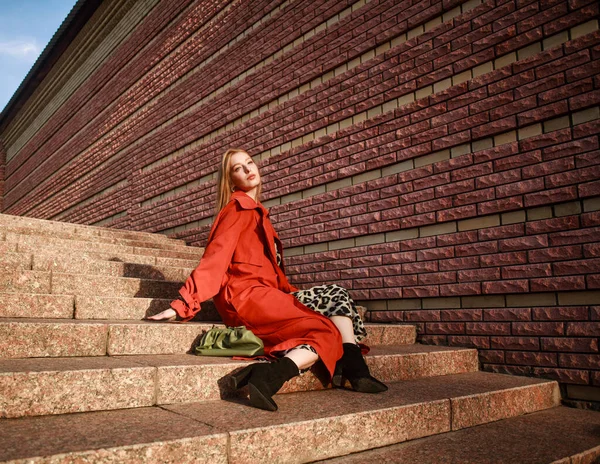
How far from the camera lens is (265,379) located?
229 cm

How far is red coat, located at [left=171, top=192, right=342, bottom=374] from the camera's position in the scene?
274cm

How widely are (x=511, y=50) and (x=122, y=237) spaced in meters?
5.05

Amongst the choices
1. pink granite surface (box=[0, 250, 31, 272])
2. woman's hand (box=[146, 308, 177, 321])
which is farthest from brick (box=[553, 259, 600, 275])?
pink granite surface (box=[0, 250, 31, 272])

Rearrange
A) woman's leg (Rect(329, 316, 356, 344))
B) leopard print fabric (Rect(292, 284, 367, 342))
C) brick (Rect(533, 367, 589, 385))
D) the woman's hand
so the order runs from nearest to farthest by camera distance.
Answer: the woman's hand
woman's leg (Rect(329, 316, 356, 344))
leopard print fabric (Rect(292, 284, 367, 342))
brick (Rect(533, 367, 589, 385))

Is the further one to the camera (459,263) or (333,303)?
(459,263)

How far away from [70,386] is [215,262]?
1127mm

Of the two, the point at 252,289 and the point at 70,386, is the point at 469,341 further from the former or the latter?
the point at 70,386

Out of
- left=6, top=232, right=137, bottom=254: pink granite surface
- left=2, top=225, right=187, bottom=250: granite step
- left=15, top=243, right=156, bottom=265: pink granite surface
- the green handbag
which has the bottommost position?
the green handbag

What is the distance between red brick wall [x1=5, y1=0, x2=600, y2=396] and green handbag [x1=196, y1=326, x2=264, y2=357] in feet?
6.26

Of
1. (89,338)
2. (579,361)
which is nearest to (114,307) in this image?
(89,338)

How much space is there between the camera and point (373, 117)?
183 inches

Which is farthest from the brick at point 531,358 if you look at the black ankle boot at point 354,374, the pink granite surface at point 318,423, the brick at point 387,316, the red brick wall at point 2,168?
the red brick wall at point 2,168

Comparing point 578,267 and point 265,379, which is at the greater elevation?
point 578,267

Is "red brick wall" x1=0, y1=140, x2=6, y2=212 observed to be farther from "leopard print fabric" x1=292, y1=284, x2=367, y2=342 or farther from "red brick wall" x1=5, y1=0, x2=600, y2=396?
"leopard print fabric" x1=292, y1=284, x2=367, y2=342
